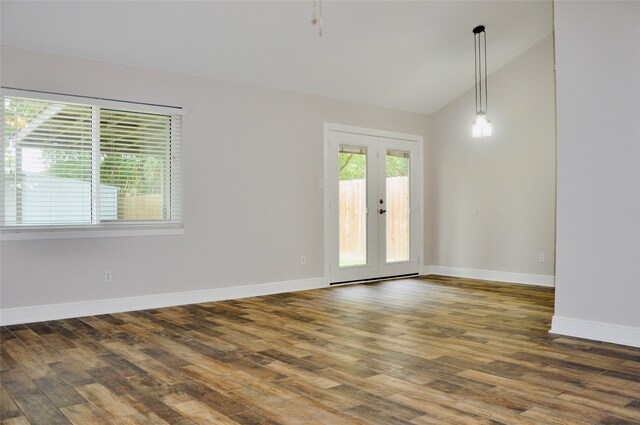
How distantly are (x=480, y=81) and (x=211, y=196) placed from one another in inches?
159

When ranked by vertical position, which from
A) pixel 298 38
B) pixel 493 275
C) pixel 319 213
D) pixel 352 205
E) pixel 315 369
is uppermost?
pixel 298 38

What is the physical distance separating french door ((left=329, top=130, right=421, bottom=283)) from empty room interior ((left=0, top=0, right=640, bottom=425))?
0.04 m

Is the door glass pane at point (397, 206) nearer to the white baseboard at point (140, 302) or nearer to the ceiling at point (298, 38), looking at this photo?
the ceiling at point (298, 38)

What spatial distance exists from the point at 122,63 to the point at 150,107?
18.9 inches

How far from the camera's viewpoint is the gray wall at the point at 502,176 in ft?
21.6

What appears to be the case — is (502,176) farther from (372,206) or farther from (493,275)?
(372,206)

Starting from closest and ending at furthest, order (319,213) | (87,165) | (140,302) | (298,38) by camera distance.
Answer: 1. (87,165)
2. (140,302)
3. (298,38)
4. (319,213)

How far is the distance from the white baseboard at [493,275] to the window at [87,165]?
13.5 feet

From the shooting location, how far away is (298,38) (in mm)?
5324

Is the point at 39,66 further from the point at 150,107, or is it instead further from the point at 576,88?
the point at 576,88

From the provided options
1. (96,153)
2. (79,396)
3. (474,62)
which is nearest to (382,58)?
(474,62)

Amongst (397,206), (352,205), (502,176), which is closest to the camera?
(352,205)

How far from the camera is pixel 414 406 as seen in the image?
2.56 m

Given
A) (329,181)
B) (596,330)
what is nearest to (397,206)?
(329,181)
